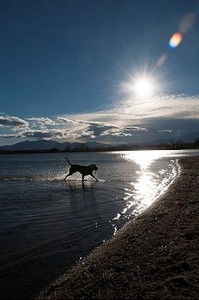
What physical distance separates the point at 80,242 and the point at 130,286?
3.67 metres

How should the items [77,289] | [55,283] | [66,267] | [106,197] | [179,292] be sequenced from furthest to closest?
[106,197] < [66,267] < [55,283] < [77,289] < [179,292]

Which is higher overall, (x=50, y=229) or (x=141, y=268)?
(x=141, y=268)

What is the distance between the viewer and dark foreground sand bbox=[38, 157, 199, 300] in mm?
5684

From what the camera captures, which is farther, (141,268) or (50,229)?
(50,229)

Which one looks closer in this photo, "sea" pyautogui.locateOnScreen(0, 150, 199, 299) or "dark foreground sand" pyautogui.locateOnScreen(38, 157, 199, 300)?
"dark foreground sand" pyautogui.locateOnScreen(38, 157, 199, 300)

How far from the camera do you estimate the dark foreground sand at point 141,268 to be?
5684 mm

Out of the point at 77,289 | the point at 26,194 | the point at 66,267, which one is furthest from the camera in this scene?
the point at 26,194

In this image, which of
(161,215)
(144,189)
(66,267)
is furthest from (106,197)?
(66,267)

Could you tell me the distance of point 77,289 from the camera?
600cm

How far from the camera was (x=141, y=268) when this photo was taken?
6.70m

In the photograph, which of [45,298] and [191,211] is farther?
[191,211]

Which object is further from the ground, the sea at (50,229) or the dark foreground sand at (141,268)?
the dark foreground sand at (141,268)

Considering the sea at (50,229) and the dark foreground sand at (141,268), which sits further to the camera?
the sea at (50,229)

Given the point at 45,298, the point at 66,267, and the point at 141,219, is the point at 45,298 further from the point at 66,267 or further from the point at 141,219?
the point at 141,219
